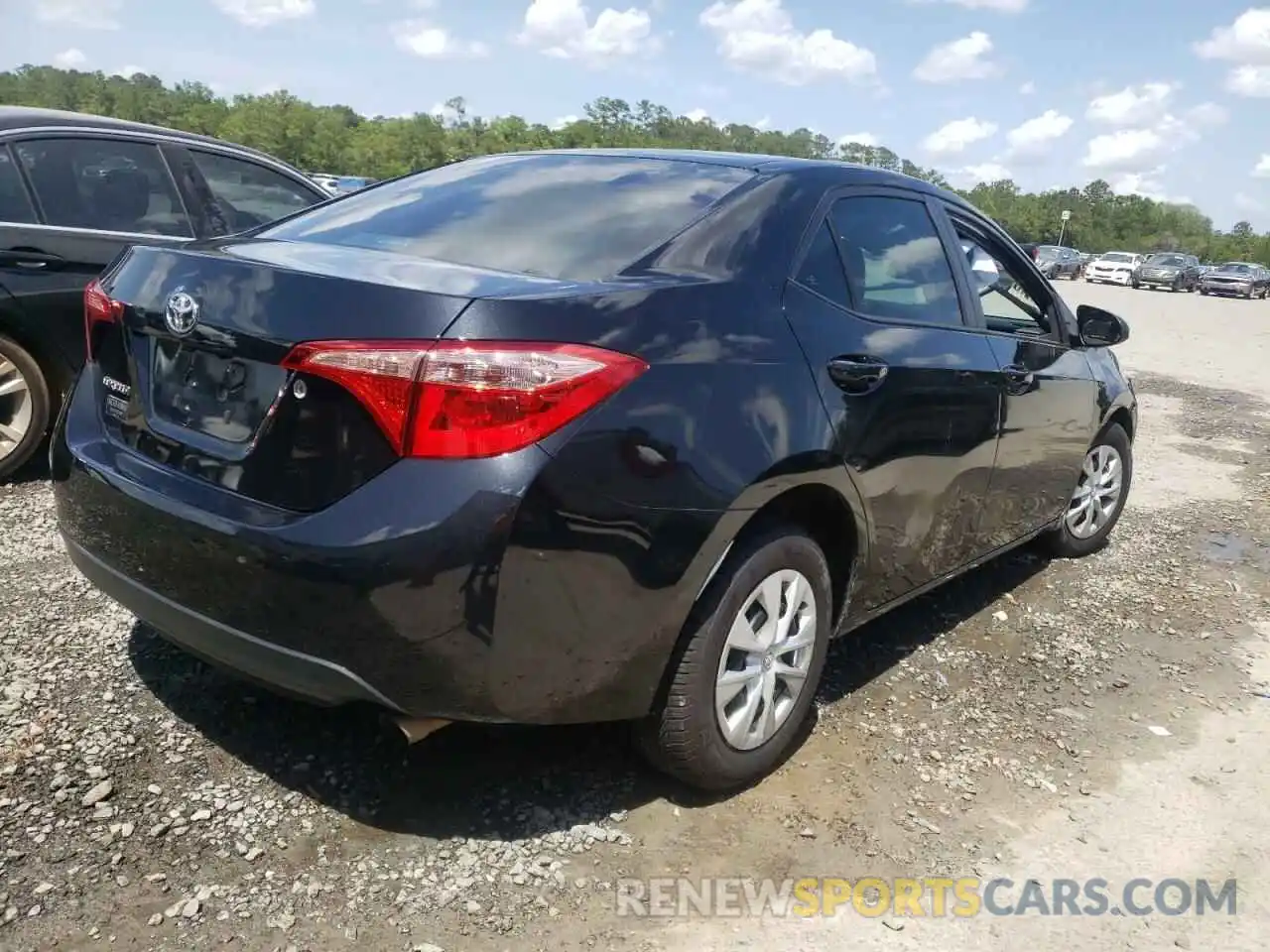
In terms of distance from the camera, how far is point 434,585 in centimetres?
211

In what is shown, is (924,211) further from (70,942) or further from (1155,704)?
(70,942)

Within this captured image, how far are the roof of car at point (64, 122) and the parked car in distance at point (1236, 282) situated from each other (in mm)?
41674

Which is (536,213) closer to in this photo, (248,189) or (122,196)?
(122,196)

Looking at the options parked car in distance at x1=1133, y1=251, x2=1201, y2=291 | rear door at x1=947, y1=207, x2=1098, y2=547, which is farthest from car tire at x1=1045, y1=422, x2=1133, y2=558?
parked car in distance at x1=1133, y1=251, x2=1201, y2=291

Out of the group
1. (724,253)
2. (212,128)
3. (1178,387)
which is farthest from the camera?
(212,128)

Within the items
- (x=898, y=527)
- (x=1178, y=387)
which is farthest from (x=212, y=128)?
(x=898, y=527)

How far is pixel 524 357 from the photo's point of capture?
214 centimetres

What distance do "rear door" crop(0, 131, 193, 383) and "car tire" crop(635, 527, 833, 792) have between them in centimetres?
337

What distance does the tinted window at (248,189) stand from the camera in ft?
18.6

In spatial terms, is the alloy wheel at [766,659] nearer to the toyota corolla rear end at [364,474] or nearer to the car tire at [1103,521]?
the toyota corolla rear end at [364,474]

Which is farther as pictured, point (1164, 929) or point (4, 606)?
point (4, 606)

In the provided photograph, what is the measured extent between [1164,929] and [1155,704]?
137 cm

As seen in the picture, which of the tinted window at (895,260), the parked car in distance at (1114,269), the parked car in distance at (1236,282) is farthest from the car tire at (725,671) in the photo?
the parked car in distance at (1114,269)

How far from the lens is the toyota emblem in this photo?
2.39 metres
